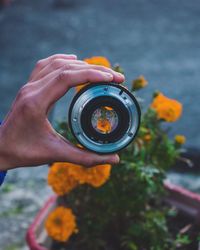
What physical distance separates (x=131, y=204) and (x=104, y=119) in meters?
0.73

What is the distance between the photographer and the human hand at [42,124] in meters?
1.11

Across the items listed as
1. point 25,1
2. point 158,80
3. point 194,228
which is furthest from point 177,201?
point 25,1

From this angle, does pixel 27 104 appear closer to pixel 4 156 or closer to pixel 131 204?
pixel 4 156

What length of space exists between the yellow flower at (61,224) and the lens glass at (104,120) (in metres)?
0.67

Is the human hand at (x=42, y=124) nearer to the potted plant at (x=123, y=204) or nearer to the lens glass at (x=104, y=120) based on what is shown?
the lens glass at (x=104, y=120)

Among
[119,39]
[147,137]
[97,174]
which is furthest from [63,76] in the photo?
[119,39]

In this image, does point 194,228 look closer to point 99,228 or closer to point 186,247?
point 186,247

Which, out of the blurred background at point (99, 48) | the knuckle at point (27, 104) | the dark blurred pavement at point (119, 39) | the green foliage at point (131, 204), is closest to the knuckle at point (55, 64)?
the knuckle at point (27, 104)

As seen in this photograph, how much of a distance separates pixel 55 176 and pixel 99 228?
0.91 ft

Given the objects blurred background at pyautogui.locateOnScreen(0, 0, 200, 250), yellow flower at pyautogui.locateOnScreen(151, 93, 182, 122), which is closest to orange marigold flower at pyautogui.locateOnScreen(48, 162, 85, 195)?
yellow flower at pyautogui.locateOnScreen(151, 93, 182, 122)

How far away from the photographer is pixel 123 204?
187 cm

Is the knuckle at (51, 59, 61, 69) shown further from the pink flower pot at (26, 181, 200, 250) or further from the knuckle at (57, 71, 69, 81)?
the pink flower pot at (26, 181, 200, 250)

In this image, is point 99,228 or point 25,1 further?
point 25,1

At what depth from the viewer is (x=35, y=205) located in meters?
2.82
